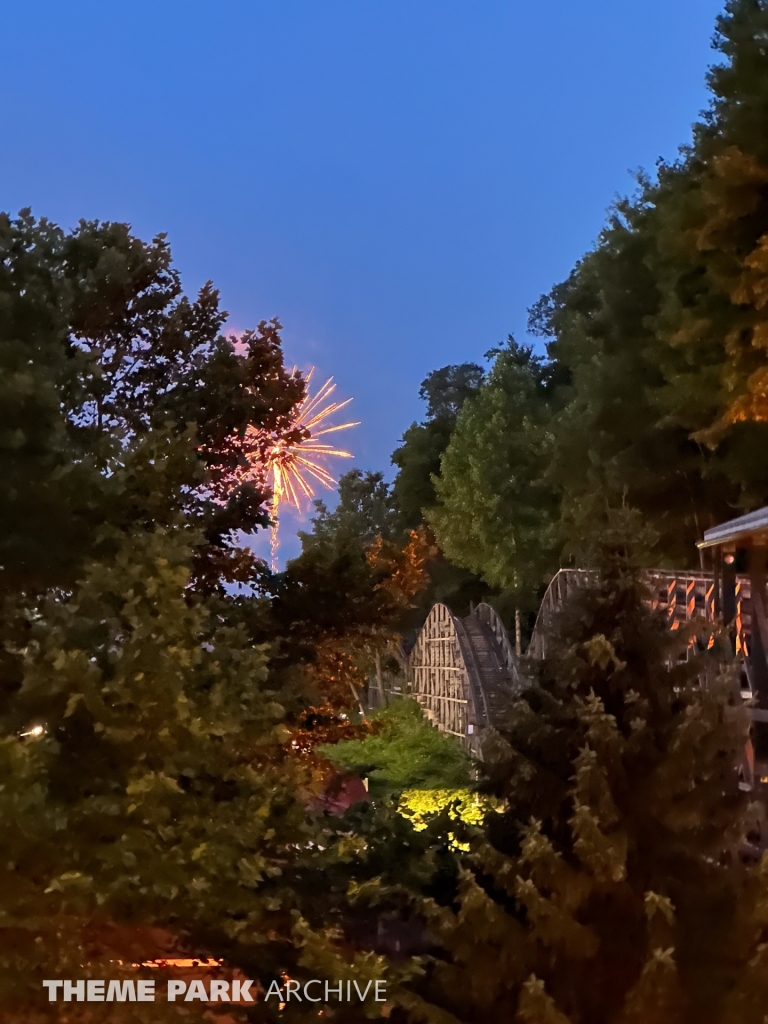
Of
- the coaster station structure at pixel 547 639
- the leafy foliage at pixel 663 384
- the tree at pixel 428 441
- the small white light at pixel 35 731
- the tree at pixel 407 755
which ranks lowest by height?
the tree at pixel 407 755

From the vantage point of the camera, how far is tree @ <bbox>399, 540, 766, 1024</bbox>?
3.39m

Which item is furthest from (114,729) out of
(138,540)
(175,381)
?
(175,381)

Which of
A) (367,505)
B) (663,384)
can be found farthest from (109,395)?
(367,505)

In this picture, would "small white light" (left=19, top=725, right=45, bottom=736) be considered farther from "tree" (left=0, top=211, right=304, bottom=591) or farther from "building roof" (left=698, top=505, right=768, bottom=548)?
"building roof" (left=698, top=505, right=768, bottom=548)

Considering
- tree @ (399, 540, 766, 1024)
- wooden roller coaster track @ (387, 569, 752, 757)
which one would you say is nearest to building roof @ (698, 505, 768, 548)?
tree @ (399, 540, 766, 1024)

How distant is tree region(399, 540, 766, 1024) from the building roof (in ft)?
5.99

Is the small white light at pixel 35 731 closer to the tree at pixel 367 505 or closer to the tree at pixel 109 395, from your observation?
the tree at pixel 109 395

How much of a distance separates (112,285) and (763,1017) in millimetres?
5582

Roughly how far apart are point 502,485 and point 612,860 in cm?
1645

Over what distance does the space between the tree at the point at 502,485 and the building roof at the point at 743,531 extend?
10.9m

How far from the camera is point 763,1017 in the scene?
325 centimetres

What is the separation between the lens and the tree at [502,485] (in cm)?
1864

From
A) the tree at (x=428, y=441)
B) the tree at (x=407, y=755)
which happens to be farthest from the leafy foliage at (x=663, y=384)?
the tree at (x=428, y=441)

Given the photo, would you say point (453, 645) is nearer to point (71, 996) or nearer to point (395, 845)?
point (395, 845)
